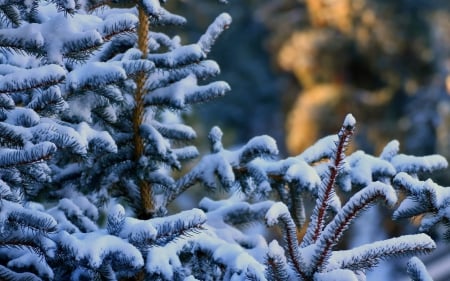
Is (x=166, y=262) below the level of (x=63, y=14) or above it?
below

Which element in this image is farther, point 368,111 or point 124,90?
point 368,111

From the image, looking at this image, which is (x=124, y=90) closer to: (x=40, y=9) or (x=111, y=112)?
(x=111, y=112)

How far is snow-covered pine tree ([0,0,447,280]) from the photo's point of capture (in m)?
1.92

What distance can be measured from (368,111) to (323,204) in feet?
35.6

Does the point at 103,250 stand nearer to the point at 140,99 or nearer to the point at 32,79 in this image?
the point at 32,79

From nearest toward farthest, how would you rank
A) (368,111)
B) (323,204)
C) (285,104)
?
(323,204) < (368,111) < (285,104)

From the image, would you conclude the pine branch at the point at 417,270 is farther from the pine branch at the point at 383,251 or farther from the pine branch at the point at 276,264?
the pine branch at the point at 276,264

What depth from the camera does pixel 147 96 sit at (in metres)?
2.75

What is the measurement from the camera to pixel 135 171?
9.02ft

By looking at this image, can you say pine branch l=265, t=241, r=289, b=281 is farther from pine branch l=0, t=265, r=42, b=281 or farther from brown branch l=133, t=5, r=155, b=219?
brown branch l=133, t=5, r=155, b=219

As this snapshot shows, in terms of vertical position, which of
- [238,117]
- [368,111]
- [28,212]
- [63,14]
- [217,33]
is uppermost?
[238,117]

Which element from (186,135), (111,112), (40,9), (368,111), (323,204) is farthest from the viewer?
(368,111)

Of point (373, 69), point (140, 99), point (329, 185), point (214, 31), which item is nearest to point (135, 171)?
point (140, 99)

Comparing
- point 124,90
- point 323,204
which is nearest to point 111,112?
point 124,90
